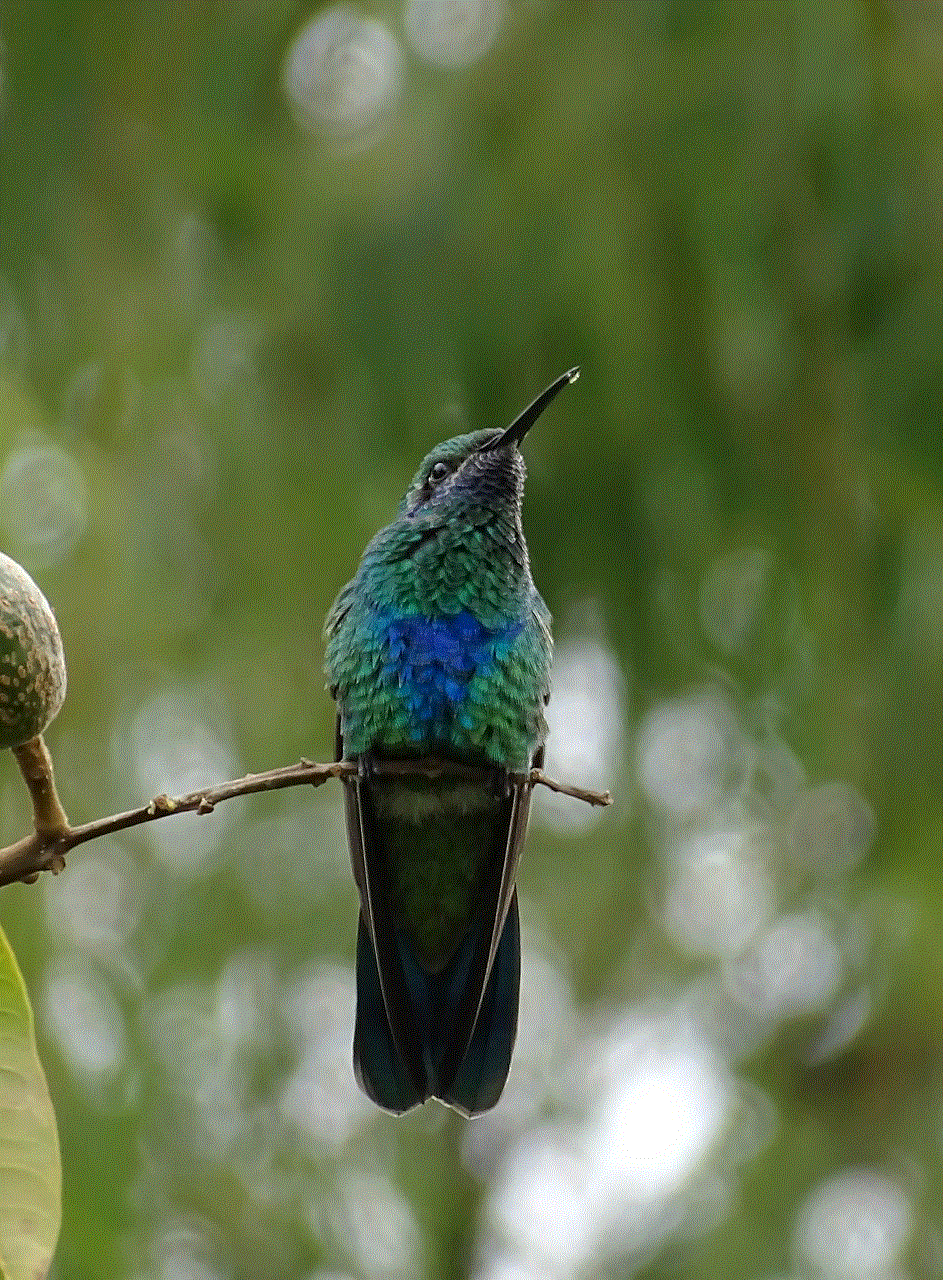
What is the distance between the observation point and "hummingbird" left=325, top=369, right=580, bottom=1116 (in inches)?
115

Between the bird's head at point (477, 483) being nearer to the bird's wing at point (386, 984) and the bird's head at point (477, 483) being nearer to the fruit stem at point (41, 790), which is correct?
the bird's wing at point (386, 984)

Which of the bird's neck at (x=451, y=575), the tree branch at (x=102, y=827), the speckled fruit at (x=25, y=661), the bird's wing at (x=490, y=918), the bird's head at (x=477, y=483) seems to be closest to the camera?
the tree branch at (x=102, y=827)

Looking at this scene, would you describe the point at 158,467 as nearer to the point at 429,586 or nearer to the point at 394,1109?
the point at 429,586

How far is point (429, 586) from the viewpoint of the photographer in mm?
3123

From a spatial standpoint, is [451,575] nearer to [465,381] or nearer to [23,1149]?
[465,381]

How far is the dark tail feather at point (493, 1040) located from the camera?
289cm

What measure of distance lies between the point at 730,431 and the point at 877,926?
1986mm

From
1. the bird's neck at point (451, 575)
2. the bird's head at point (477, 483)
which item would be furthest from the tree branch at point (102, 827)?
the bird's head at point (477, 483)

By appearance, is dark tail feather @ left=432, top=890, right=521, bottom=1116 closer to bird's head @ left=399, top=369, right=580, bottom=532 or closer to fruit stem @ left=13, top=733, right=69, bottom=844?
bird's head @ left=399, top=369, right=580, bottom=532

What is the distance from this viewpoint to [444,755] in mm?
3006

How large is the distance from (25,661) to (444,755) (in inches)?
59.4

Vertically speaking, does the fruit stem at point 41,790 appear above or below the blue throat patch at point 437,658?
below

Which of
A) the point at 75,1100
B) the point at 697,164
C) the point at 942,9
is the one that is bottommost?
the point at 75,1100

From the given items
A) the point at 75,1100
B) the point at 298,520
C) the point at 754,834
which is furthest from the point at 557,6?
the point at 754,834
